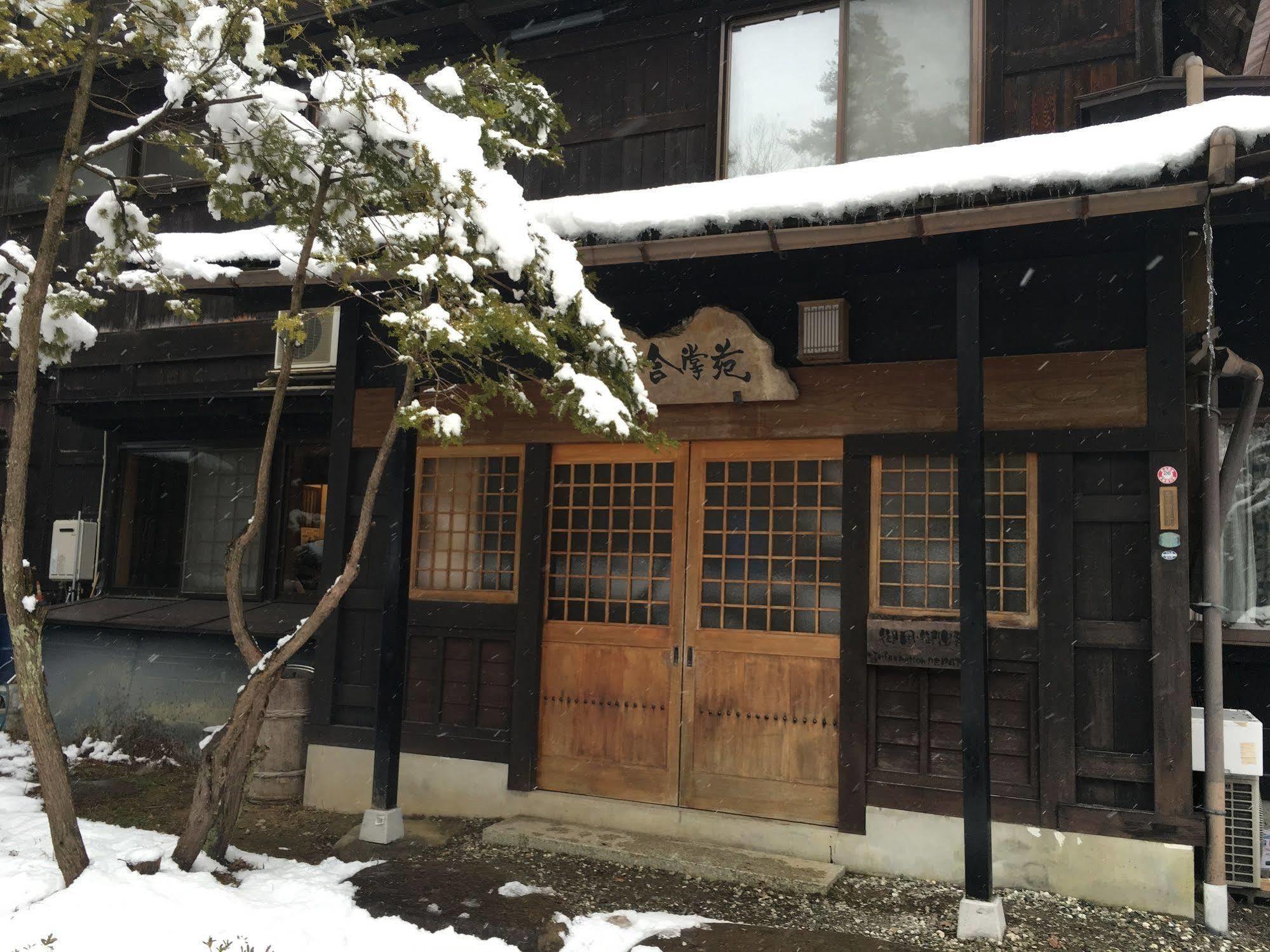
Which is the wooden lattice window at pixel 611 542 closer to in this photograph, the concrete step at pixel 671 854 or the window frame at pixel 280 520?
the concrete step at pixel 671 854

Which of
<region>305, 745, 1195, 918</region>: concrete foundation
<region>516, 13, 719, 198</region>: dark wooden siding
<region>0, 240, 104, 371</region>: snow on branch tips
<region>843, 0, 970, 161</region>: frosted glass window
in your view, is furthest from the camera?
<region>516, 13, 719, 198</region>: dark wooden siding

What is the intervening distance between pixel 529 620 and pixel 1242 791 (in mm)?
4775

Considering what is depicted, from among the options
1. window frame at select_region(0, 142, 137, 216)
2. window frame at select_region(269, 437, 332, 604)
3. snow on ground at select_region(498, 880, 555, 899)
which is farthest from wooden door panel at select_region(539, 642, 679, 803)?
window frame at select_region(0, 142, 137, 216)

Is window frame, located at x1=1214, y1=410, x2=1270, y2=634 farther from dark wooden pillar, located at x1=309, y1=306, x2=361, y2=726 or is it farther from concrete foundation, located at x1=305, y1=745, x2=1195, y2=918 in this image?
dark wooden pillar, located at x1=309, y1=306, x2=361, y2=726

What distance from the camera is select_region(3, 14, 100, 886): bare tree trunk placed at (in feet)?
15.7

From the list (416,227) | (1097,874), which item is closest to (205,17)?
(416,227)

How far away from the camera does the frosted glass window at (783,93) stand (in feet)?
24.2

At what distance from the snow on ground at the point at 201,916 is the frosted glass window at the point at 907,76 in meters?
5.59

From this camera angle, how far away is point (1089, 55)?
21.6 ft

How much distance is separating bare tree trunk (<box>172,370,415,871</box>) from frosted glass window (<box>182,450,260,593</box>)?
16.1 ft

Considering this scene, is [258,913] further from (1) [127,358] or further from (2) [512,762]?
(1) [127,358]

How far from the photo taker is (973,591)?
16.6 feet

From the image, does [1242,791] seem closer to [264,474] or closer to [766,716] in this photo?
[766,716]

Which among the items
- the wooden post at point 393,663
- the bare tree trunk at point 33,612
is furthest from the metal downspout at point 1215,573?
the bare tree trunk at point 33,612
